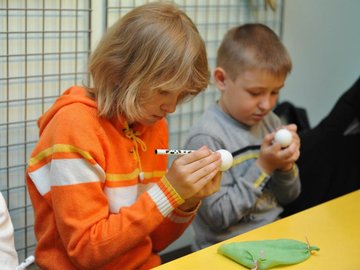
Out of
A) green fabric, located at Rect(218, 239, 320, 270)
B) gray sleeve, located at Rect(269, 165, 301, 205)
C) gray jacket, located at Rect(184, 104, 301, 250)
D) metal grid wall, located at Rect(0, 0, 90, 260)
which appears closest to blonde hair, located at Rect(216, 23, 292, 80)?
gray jacket, located at Rect(184, 104, 301, 250)

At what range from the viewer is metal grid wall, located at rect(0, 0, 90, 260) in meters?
1.43

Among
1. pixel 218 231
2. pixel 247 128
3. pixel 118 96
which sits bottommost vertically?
pixel 218 231

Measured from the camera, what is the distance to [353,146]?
6.21ft

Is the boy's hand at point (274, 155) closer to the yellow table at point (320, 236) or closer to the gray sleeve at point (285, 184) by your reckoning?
the gray sleeve at point (285, 184)

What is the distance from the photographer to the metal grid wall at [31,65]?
1.43m

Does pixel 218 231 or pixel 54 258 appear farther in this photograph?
pixel 218 231

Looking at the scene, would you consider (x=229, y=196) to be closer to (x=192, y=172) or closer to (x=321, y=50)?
(x=192, y=172)

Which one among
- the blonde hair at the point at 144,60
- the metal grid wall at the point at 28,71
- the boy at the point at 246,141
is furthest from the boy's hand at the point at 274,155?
the metal grid wall at the point at 28,71

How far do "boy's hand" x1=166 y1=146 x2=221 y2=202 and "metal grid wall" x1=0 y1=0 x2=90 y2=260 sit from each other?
21.5 inches

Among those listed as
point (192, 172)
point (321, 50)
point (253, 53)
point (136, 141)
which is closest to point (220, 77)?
point (253, 53)

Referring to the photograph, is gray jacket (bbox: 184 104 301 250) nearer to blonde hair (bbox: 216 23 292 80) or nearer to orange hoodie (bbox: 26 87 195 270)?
blonde hair (bbox: 216 23 292 80)

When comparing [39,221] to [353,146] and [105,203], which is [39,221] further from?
[353,146]

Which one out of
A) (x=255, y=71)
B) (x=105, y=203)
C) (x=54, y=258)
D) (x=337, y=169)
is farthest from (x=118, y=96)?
(x=337, y=169)

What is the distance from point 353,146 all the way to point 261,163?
0.54 meters
